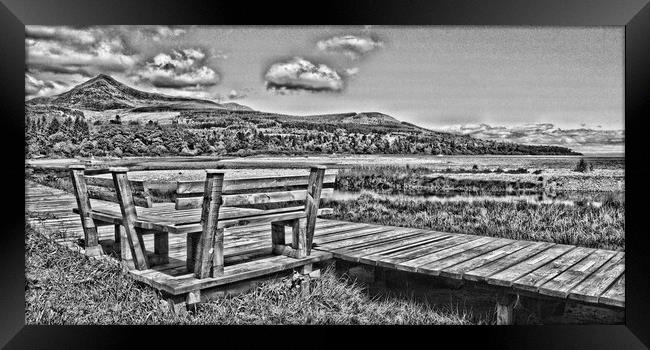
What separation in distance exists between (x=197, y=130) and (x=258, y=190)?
1.95 m

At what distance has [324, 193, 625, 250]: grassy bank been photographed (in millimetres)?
5473

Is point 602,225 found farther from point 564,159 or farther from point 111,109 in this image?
point 111,109

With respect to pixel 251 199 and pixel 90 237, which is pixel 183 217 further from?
pixel 90 237

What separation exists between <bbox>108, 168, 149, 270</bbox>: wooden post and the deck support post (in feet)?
9.26

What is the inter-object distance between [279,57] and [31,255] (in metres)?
3.03

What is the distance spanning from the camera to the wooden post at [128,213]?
160 inches

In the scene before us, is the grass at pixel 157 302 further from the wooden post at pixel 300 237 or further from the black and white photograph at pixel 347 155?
the wooden post at pixel 300 237

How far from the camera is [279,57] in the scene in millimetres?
5621

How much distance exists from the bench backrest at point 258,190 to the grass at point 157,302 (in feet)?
2.33

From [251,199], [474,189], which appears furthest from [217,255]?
[474,189]
